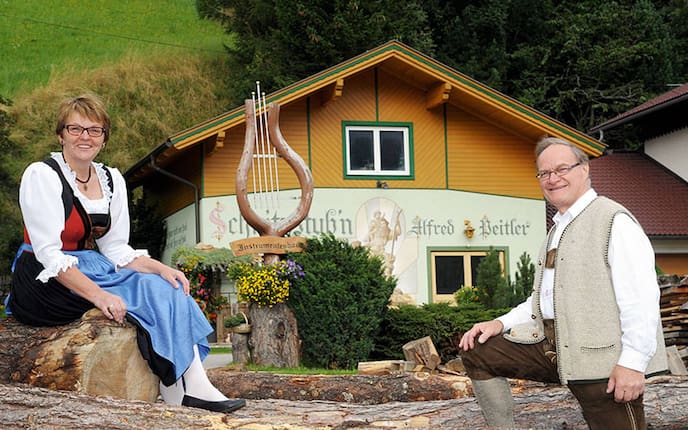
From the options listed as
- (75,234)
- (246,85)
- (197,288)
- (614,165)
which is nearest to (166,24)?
(246,85)

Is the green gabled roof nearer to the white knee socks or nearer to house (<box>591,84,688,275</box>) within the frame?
house (<box>591,84,688,275</box>)

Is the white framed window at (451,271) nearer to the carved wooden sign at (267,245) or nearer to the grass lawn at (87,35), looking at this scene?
the carved wooden sign at (267,245)

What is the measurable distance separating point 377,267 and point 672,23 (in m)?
28.0

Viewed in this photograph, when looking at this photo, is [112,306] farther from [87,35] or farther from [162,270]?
[87,35]

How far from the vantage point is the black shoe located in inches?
176

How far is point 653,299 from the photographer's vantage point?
394cm

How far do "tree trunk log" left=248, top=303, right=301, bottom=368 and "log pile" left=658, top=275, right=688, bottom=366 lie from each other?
183 inches

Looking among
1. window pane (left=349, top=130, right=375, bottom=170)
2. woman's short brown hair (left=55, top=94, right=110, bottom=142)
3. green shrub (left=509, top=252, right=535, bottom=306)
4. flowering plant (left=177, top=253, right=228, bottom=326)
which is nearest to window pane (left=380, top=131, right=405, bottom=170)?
window pane (left=349, top=130, right=375, bottom=170)

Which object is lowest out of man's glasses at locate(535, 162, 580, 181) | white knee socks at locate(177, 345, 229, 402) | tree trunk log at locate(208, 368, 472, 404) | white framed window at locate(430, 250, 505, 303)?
tree trunk log at locate(208, 368, 472, 404)

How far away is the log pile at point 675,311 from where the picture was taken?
1087 cm

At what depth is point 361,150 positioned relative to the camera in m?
19.3

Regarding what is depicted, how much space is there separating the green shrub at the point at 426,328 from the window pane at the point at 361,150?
641cm

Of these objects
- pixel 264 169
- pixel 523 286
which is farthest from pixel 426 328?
pixel 264 169

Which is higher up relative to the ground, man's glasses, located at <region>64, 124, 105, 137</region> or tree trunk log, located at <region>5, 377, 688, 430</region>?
man's glasses, located at <region>64, 124, 105, 137</region>
